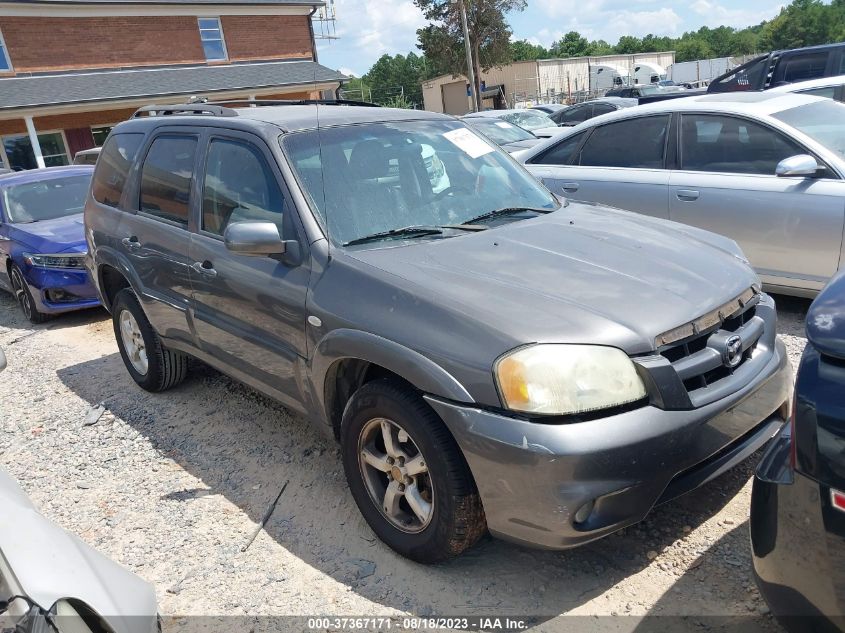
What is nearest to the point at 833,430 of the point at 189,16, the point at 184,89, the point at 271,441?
the point at 271,441

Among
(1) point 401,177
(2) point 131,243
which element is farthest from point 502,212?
(2) point 131,243

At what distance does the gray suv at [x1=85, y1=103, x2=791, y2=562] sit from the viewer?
2307 millimetres

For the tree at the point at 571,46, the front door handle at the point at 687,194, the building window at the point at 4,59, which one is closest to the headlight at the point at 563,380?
the front door handle at the point at 687,194

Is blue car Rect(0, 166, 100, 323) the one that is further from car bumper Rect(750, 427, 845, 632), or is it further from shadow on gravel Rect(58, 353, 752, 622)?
car bumper Rect(750, 427, 845, 632)

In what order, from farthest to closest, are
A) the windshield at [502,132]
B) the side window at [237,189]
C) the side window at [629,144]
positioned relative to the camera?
the windshield at [502,132], the side window at [629,144], the side window at [237,189]

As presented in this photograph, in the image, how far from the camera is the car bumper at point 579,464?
224cm

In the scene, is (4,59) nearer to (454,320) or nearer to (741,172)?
(741,172)

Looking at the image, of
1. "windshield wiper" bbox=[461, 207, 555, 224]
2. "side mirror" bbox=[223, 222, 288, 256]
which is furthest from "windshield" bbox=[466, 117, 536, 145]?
"side mirror" bbox=[223, 222, 288, 256]

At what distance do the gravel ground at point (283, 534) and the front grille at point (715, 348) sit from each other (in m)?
0.75

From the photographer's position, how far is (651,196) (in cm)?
558

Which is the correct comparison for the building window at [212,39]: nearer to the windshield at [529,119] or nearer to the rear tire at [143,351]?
the windshield at [529,119]

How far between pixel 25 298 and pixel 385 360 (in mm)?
6538

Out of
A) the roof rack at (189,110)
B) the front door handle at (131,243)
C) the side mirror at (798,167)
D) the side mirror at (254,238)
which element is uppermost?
the roof rack at (189,110)

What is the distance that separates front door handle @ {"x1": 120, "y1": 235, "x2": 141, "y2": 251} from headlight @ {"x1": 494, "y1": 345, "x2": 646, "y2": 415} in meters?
2.99
